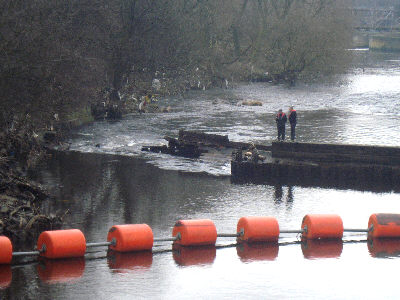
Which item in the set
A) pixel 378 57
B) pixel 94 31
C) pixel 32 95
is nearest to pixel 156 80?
pixel 94 31

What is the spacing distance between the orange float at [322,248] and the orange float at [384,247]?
38.6 inches

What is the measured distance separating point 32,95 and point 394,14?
15168 cm

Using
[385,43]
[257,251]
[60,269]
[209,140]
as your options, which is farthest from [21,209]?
[385,43]

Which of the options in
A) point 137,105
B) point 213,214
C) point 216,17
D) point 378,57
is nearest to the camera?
point 213,214

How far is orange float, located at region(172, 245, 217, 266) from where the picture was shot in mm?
20766

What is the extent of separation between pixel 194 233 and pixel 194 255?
0.81 metres

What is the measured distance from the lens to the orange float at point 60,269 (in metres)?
18.6

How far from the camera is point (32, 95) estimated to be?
3300cm

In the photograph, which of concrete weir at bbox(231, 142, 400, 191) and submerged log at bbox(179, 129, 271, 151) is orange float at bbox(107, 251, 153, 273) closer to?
concrete weir at bbox(231, 142, 400, 191)

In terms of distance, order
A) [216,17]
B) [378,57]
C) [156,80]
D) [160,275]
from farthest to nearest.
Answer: [378,57]
[216,17]
[156,80]
[160,275]

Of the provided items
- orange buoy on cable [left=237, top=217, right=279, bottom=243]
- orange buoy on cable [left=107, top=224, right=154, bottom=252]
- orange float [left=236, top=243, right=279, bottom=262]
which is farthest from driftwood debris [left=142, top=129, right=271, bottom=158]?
orange buoy on cable [left=107, top=224, right=154, bottom=252]

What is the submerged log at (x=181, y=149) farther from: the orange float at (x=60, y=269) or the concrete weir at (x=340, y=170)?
the orange float at (x=60, y=269)

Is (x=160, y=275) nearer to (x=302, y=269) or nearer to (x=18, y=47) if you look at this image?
(x=302, y=269)

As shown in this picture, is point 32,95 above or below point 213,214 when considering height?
above
